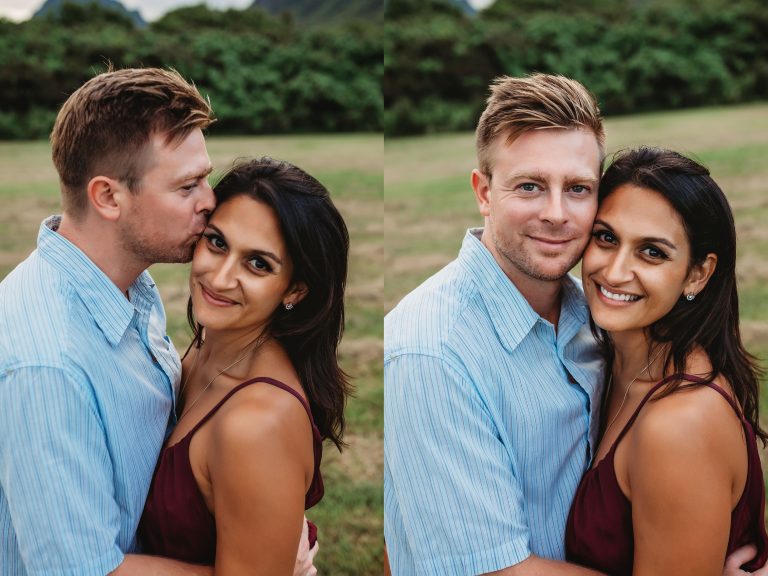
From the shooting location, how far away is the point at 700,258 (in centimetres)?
268

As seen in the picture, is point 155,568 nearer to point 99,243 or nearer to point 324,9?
point 99,243

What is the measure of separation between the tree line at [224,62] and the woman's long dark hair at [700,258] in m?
13.9

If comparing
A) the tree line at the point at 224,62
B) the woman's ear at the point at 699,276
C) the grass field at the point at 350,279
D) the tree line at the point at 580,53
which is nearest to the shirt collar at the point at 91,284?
the woman's ear at the point at 699,276

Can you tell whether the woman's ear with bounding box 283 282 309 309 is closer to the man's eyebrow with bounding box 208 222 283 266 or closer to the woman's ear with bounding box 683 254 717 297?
the man's eyebrow with bounding box 208 222 283 266

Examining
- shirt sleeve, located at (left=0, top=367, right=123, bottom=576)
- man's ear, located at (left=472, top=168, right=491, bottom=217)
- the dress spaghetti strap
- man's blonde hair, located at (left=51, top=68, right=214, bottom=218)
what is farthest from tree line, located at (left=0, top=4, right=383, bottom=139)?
shirt sleeve, located at (left=0, top=367, right=123, bottom=576)

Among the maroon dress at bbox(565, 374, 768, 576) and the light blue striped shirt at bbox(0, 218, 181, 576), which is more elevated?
the light blue striped shirt at bbox(0, 218, 181, 576)

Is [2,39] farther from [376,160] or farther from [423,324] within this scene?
[423,324]

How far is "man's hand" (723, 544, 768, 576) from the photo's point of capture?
8.70ft

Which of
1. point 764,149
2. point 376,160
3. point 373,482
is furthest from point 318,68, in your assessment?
point 373,482

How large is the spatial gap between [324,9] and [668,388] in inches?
733

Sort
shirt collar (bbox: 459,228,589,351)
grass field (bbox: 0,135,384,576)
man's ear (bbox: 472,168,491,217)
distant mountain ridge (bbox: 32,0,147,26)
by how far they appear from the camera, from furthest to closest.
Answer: distant mountain ridge (bbox: 32,0,147,26), grass field (bbox: 0,135,384,576), man's ear (bbox: 472,168,491,217), shirt collar (bbox: 459,228,589,351)

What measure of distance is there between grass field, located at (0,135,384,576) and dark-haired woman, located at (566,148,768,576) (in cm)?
201

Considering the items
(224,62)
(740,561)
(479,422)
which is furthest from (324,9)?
(740,561)

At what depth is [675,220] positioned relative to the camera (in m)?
2.62
